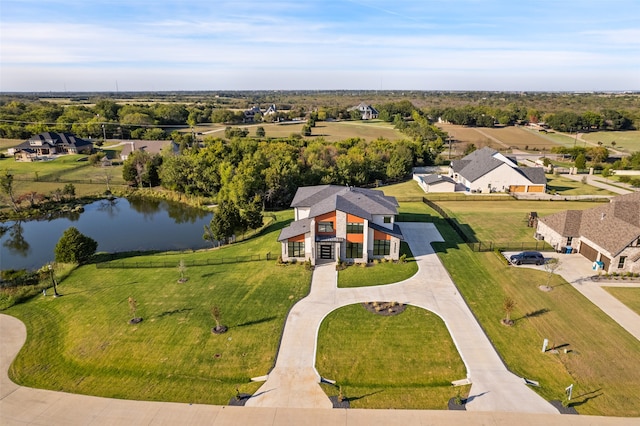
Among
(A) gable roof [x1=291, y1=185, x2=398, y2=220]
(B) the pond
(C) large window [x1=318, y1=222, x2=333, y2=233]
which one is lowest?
(B) the pond

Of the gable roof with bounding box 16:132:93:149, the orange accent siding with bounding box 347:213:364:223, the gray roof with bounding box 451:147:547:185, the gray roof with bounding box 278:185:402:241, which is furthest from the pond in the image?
the gray roof with bounding box 451:147:547:185

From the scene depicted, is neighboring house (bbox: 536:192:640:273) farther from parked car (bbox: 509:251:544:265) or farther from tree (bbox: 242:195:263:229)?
tree (bbox: 242:195:263:229)

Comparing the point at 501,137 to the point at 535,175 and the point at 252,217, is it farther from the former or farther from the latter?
the point at 252,217

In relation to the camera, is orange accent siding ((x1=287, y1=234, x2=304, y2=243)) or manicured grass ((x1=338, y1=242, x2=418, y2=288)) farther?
orange accent siding ((x1=287, y1=234, x2=304, y2=243))

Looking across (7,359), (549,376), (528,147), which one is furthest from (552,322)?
(528,147)

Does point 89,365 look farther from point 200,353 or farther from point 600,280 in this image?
point 600,280

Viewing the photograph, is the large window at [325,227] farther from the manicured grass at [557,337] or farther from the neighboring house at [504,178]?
the neighboring house at [504,178]

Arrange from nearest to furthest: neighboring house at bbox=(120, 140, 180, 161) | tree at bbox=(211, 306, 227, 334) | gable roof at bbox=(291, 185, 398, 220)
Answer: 1. tree at bbox=(211, 306, 227, 334)
2. gable roof at bbox=(291, 185, 398, 220)
3. neighboring house at bbox=(120, 140, 180, 161)

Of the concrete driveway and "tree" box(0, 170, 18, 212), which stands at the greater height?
"tree" box(0, 170, 18, 212)

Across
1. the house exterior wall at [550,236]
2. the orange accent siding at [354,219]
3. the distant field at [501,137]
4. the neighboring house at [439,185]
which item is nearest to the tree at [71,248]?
the orange accent siding at [354,219]
